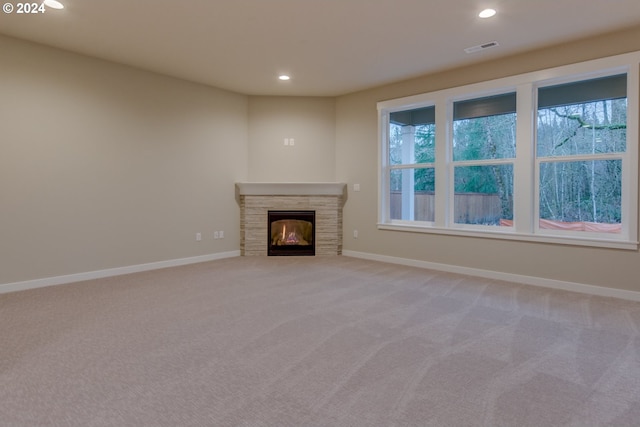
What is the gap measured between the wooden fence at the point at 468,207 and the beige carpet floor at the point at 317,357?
1.08 m

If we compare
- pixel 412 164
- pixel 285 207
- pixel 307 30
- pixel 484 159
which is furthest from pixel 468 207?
pixel 307 30

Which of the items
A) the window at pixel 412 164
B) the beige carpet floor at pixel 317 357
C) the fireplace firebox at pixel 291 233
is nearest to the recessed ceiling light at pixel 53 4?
the beige carpet floor at pixel 317 357

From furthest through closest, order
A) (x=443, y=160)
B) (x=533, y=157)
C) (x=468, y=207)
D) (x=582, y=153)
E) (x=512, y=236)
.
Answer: (x=443, y=160)
(x=468, y=207)
(x=512, y=236)
(x=533, y=157)
(x=582, y=153)

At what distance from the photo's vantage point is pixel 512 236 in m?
4.43

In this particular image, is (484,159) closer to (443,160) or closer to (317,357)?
(443,160)

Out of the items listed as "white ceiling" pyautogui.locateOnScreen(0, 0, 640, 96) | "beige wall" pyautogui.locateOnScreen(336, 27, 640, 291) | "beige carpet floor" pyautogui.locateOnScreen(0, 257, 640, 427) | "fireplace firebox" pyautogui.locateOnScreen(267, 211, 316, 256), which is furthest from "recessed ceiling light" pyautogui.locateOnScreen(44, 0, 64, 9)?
"beige wall" pyautogui.locateOnScreen(336, 27, 640, 291)

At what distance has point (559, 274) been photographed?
13.5 ft

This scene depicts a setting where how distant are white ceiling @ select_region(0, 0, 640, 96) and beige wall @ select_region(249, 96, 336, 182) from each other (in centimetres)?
130

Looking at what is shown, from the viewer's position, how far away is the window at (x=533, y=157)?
385 centimetres

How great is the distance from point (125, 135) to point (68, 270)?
1.82m

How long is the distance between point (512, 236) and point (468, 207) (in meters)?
0.72

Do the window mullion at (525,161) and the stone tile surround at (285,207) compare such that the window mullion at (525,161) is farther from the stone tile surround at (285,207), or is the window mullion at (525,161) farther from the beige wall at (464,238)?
the stone tile surround at (285,207)

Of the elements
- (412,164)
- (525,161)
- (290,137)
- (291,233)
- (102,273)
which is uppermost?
(290,137)

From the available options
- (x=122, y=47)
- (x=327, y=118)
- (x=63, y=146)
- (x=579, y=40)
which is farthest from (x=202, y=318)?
(x=579, y=40)
